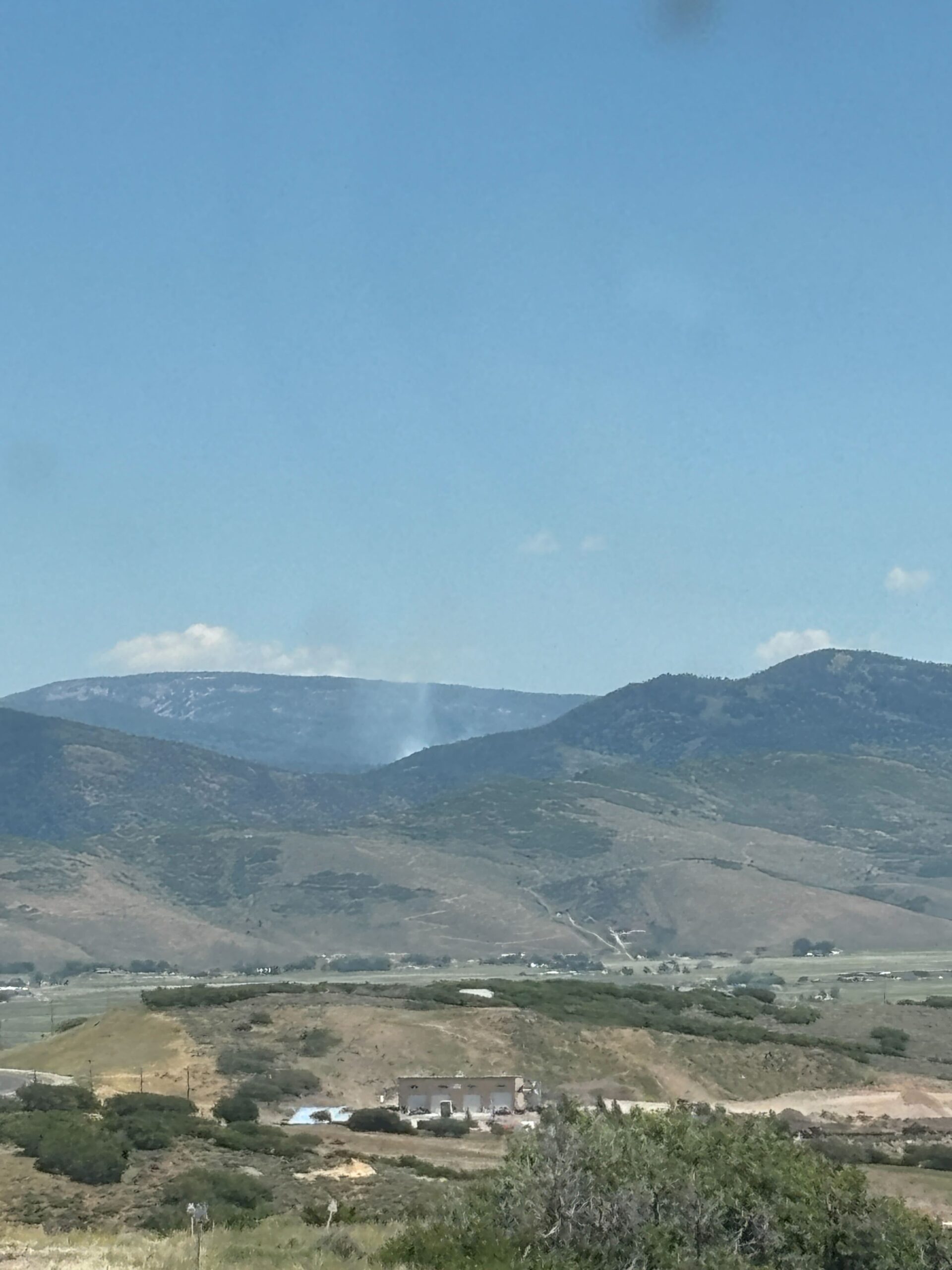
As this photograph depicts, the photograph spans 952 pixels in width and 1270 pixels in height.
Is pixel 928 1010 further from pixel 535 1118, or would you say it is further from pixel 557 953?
pixel 557 953

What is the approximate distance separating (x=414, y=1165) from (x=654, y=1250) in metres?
21.0

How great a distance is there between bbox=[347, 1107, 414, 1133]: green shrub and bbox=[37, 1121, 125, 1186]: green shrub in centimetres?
1472

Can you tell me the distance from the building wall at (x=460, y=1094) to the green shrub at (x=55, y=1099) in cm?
1274

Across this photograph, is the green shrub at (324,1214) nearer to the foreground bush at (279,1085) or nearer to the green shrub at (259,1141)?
the green shrub at (259,1141)

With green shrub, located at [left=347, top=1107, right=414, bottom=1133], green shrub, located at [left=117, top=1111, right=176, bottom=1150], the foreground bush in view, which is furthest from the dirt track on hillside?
green shrub, located at [left=117, top=1111, right=176, bottom=1150]

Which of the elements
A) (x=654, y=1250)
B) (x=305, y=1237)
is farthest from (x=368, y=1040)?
(x=654, y=1250)

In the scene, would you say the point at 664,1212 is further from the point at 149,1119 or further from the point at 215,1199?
the point at 149,1119

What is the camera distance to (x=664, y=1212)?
66.0 feet

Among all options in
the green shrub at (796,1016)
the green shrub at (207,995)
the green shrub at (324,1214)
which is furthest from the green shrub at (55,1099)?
the green shrub at (796,1016)

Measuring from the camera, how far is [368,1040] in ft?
210

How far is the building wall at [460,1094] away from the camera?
54.8 metres

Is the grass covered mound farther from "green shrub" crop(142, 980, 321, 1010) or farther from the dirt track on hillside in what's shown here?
"green shrub" crop(142, 980, 321, 1010)

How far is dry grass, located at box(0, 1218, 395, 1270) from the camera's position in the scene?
60.1 feet

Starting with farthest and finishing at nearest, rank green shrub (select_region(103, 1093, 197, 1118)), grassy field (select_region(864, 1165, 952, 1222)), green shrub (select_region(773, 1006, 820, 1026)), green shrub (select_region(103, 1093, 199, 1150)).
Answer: green shrub (select_region(773, 1006, 820, 1026))
green shrub (select_region(103, 1093, 197, 1118))
grassy field (select_region(864, 1165, 952, 1222))
green shrub (select_region(103, 1093, 199, 1150))
